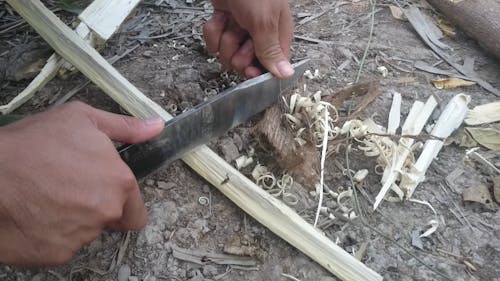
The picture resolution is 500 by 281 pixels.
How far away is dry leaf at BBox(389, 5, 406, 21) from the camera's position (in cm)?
257

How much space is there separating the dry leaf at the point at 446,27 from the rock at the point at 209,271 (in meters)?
1.79

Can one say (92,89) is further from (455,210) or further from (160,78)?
(455,210)

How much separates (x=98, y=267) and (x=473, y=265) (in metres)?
1.20

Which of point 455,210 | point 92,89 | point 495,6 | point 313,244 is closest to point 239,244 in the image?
point 313,244

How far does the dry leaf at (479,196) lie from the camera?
67.7 inches

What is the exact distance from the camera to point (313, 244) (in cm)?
154

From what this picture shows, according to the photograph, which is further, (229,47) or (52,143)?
(229,47)

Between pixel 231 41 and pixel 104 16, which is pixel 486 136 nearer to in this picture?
pixel 231 41

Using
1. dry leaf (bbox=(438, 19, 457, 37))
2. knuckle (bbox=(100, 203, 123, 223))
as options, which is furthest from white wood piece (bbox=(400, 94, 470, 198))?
knuckle (bbox=(100, 203, 123, 223))

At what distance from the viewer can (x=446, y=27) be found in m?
2.55

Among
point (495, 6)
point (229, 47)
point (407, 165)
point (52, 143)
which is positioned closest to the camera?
point (52, 143)

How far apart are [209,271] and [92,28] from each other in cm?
122

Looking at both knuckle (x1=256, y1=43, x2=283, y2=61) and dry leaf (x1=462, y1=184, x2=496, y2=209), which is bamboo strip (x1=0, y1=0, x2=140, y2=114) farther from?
dry leaf (x1=462, y1=184, x2=496, y2=209)

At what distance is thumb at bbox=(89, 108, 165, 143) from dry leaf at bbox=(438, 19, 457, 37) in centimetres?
178
